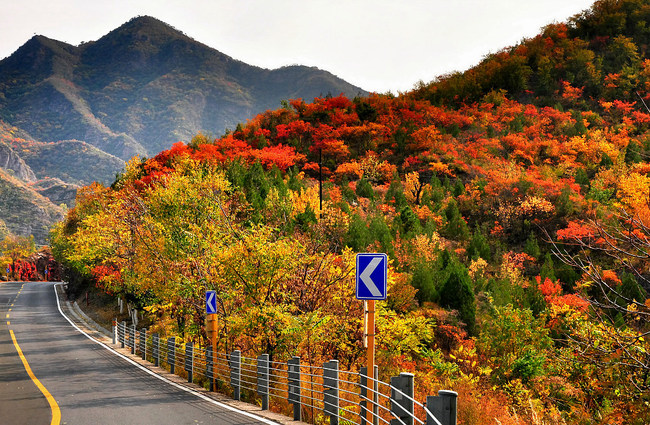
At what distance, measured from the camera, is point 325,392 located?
8531 millimetres

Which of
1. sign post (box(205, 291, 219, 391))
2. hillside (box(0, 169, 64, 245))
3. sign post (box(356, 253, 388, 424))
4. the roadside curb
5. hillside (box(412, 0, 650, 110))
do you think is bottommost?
the roadside curb

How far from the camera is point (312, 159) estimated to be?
62594 mm

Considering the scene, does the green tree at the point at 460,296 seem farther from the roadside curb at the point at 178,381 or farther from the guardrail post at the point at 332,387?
the guardrail post at the point at 332,387

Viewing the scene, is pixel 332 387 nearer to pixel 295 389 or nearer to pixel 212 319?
pixel 295 389

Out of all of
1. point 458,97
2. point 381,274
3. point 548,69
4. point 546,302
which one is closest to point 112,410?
point 381,274

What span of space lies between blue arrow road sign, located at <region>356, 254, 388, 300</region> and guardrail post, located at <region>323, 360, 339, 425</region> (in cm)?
168

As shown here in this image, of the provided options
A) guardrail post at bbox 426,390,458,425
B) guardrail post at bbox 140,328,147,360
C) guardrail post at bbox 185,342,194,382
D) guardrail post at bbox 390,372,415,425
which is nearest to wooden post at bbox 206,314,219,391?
guardrail post at bbox 185,342,194,382

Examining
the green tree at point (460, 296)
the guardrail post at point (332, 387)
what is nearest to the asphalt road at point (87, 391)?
the guardrail post at point (332, 387)

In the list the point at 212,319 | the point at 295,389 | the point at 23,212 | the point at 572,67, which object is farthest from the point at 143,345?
the point at 23,212

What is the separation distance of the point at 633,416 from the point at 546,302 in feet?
94.7

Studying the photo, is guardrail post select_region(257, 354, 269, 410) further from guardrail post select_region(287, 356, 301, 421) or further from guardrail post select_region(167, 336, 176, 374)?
guardrail post select_region(167, 336, 176, 374)

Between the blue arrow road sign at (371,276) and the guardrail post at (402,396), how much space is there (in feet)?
4.25

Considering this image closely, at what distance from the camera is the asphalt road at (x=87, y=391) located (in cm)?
991

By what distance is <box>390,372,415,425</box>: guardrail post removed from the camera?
6.00 metres
